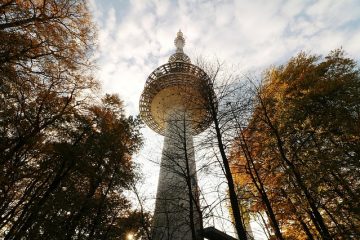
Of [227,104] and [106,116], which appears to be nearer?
[227,104]

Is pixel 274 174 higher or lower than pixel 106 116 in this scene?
lower

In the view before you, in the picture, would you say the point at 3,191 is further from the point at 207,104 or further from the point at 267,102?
the point at 267,102

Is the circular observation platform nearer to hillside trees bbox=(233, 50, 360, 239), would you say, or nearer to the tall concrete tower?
the tall concrete tower

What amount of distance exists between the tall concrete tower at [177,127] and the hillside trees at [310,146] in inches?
98.6

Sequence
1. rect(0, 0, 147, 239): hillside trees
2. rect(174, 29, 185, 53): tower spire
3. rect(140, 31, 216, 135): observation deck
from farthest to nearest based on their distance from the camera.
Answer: rect(174, 29, 185, 53): tower spire
rect(140, 31, 216, 135): observation deck
rect(0, 0, 147, 239): hillside trees

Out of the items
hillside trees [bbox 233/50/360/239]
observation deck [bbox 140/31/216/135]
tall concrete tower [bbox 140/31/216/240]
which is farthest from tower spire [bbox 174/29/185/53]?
hillside trees [bbox 233/50/360/239]

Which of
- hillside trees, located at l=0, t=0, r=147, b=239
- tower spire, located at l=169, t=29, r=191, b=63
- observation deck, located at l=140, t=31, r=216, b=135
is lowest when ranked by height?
hillside trees, located at l=0, t=0, r=147, b=239

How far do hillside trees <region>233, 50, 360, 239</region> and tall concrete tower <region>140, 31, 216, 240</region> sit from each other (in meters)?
2.50

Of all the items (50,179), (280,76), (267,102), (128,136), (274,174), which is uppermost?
(280,76)

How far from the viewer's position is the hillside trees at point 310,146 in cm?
1058

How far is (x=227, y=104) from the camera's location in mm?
9648

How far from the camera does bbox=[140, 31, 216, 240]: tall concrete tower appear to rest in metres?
10.2

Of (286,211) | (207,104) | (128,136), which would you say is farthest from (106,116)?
(286,211)

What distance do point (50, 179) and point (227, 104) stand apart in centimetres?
859
